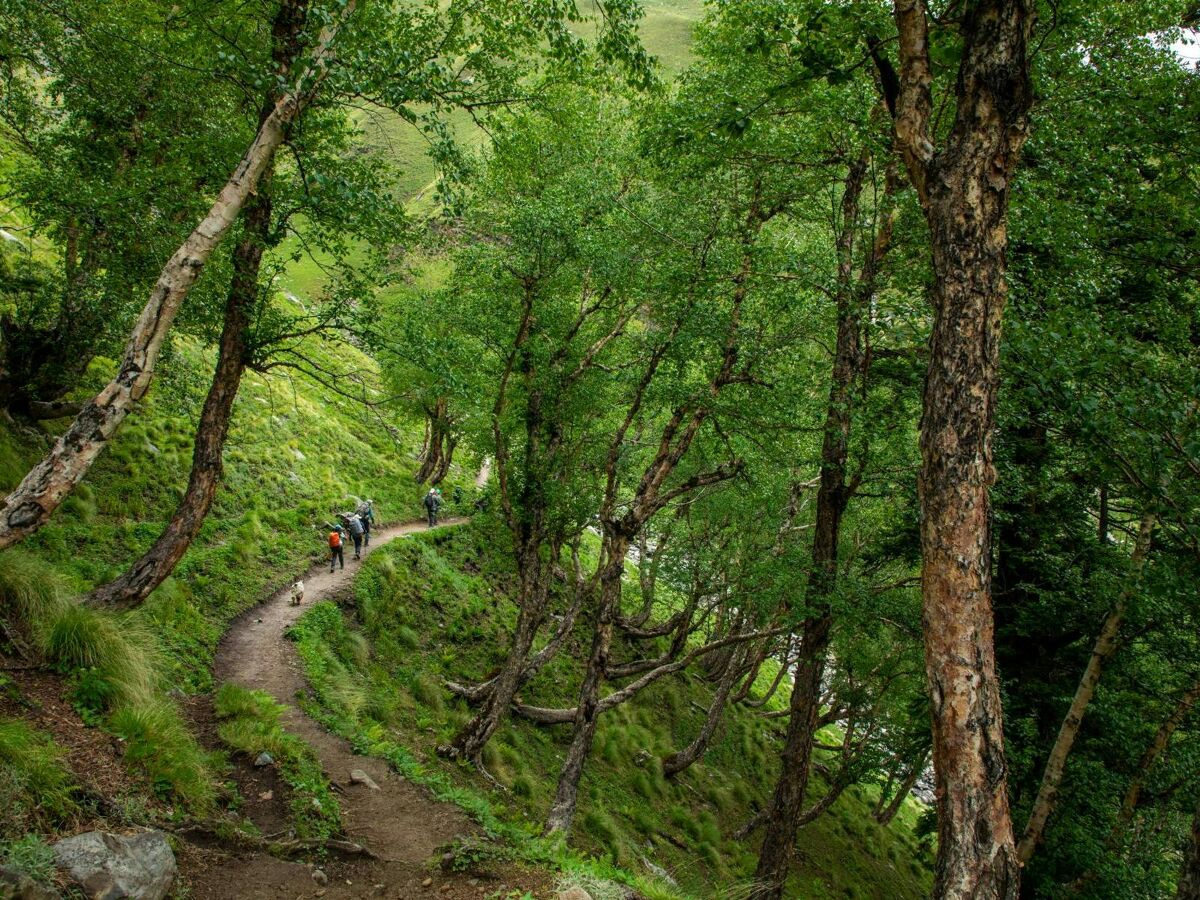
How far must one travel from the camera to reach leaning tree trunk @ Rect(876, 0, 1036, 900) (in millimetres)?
3818

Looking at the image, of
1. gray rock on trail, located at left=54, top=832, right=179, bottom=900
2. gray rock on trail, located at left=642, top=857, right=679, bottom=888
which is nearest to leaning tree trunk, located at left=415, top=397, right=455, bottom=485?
gray rock on trail, located at left=642, top=857, right=679, bottom=888

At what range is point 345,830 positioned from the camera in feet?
24.5

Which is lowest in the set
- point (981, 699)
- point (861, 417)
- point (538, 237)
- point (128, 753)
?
point (128, 753)

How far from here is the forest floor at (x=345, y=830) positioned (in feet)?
18.5

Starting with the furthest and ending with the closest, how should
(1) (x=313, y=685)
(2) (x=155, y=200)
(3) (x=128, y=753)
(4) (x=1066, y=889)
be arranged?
(1) (x=313, y=685)
(4) (x=1066, y=889)
(2) (x=155, y=200)
(3) (x=128, y=753)

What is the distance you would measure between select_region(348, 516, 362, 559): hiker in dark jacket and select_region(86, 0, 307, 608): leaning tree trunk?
10.6 metres

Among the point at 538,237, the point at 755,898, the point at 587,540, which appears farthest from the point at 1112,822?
the point at 587,540

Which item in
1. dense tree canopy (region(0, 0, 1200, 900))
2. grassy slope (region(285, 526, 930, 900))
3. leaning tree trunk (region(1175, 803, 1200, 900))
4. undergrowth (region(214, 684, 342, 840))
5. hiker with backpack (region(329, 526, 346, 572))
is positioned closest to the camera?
dense tree canopy (region(0, 0, 1200, 900))

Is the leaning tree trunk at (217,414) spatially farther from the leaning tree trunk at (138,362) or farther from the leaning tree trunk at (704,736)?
the leaning tree trunk at (704,736)

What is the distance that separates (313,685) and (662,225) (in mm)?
10829

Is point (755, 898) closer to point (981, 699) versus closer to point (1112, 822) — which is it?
point (1112, 822)

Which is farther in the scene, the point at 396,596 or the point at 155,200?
the point at 396,596

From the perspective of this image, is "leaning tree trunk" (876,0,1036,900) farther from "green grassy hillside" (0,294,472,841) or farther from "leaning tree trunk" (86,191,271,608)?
"leaning tree trunk" (86,191,271,608)

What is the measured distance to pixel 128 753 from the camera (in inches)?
237
